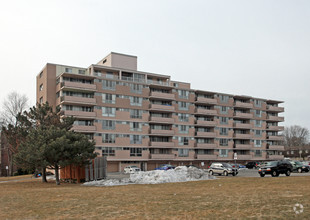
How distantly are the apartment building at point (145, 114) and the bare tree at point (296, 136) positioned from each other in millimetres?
78359

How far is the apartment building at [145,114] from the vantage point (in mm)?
64438

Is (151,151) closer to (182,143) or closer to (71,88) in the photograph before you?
(182,143)

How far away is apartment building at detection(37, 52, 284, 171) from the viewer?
64.4 m

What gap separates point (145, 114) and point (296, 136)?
115 meters

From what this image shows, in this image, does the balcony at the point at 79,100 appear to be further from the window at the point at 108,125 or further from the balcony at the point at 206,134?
the balcony at the point at 206,134

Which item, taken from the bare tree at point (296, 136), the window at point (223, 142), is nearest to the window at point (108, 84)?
the window at point (223, 142)

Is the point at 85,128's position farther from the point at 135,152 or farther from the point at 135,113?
the point at 135,152

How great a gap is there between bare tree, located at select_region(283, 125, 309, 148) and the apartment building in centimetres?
7836

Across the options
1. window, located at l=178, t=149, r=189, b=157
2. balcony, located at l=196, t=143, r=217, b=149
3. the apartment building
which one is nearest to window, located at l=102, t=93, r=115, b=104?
the apartment building

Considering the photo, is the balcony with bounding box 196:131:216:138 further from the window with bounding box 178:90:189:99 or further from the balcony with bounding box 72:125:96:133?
the balcony with bounding box 72:125:96:133

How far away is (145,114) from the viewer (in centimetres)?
7069

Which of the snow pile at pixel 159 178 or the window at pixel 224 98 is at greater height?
the window at pixel 224 98

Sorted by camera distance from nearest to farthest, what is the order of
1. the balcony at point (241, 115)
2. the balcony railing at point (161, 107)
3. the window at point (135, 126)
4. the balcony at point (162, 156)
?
the window at point (135, 126) → the balcony at point (162, 156) → the balcony railing at point (161, 107) → the balcony at point (241, 115)

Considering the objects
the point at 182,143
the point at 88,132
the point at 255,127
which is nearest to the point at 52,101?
the point at 88,132
